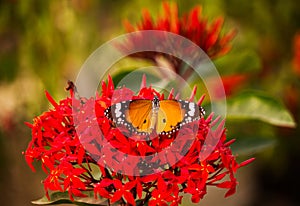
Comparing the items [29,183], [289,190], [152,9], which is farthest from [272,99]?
[289,190]

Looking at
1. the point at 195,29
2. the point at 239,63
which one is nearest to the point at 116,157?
the point at 195,29

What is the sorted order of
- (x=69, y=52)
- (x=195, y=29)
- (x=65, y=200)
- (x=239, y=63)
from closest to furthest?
(x=65, y=200) → (x=195, y=29) → (x=239, y=63) → (x=69, y=52)

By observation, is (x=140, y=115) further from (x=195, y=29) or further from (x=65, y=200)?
(x=195, y=29)

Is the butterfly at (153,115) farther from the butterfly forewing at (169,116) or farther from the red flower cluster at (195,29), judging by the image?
the red flower cluster at (195,29)

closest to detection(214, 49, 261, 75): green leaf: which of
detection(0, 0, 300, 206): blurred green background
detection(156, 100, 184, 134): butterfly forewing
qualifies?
detection(0, 0, 300, 206): blurred green background

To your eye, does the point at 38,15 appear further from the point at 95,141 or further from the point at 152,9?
A: the point at 95,141

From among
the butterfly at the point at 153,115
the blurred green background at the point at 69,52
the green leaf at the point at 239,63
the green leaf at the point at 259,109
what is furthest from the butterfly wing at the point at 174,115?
the blurred green background at the point at 69,52
